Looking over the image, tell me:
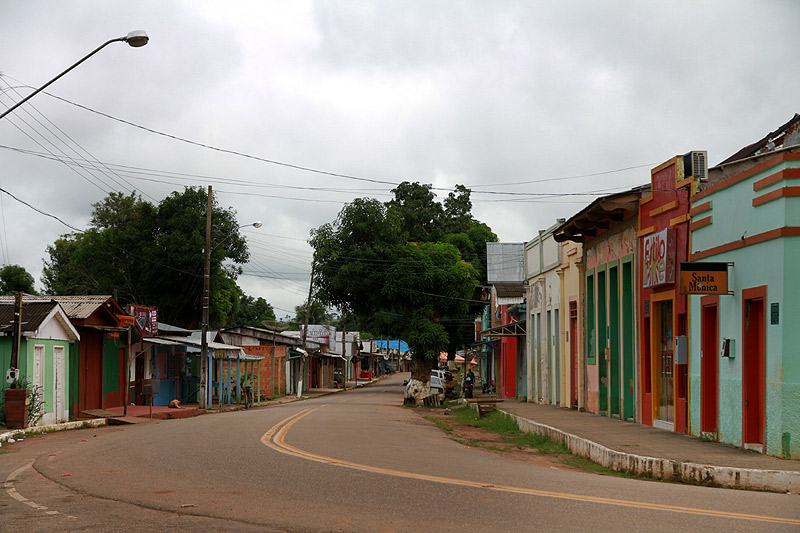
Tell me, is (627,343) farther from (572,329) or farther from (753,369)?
(753,369)

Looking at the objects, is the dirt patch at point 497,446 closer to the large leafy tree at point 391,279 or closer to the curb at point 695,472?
the curb at point 695,472

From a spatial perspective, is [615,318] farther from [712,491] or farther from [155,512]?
[155,512]

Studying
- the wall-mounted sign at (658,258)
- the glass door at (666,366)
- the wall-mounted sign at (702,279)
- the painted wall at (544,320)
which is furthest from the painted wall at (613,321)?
the wall-mounted sign at (702,279)

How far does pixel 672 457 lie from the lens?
1376 centimetres

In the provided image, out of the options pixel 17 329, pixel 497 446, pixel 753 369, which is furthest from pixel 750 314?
pixel 17 329

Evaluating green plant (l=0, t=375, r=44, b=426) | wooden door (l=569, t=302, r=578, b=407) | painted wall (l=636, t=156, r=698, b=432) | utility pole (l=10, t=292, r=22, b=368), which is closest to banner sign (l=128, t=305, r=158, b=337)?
green plant (l=0, t=375, r=44, b=426)

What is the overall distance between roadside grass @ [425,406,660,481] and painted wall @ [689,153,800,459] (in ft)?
8.35

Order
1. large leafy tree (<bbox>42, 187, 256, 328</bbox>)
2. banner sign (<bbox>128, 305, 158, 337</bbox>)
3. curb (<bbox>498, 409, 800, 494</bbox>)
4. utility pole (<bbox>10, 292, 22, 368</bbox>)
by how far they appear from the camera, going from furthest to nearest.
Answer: large leafy tree (<bbox>42, 187, 256, 328</bbox>)
banner sign (<bbox>128, 305, 158, 337</bbox>)
utility pole (<bbox>10, 292, 22, 368</bbox>)
curb (<bbox>498, 409, 800, 494</bbox>)

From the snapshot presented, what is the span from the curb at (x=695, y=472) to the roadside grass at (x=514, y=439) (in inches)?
5.0

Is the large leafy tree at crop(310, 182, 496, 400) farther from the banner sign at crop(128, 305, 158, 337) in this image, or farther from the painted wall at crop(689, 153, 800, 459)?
the painted wall at crop(689, 153, 800, 459)

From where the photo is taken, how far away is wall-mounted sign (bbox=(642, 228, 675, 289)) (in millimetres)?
18688

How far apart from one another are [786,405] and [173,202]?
154ft

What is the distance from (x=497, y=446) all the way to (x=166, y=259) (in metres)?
39.3

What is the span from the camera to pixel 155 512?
916 cm
